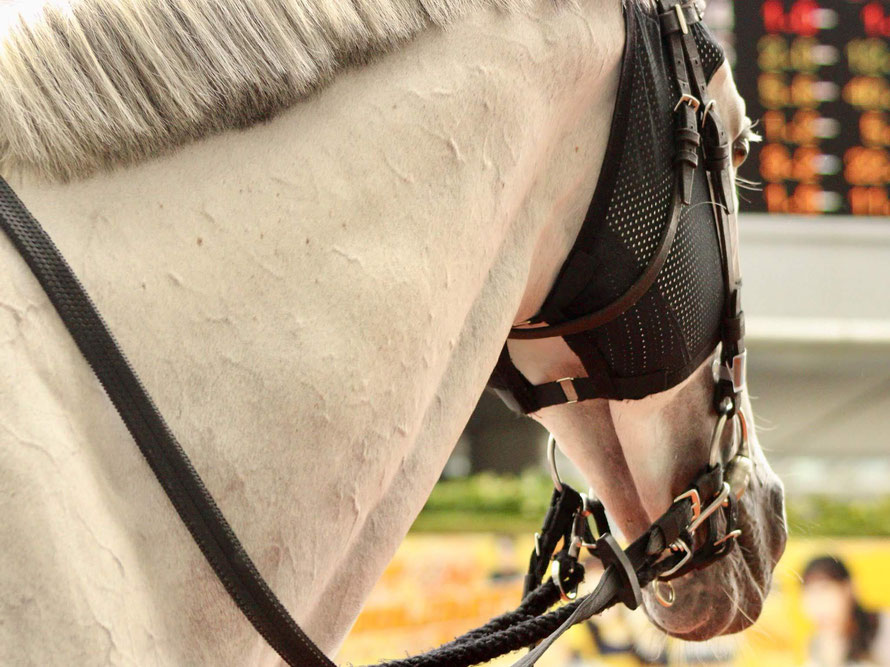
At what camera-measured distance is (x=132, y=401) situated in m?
0.82

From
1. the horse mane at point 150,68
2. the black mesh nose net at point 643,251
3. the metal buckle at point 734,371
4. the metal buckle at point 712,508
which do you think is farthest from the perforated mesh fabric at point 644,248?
the horse mane at point 150,68

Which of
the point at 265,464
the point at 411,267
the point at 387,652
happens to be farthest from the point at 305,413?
the point at 387,652

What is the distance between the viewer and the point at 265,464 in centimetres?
88

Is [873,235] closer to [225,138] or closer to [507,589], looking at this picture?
[507,589]

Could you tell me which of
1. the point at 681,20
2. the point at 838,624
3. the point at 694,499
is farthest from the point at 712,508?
the point at 838,624

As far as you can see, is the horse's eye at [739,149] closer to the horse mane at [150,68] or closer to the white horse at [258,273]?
the white horse at [258,273]

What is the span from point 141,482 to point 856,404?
433 inches

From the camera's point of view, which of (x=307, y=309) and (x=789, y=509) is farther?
(x=789, y=509)

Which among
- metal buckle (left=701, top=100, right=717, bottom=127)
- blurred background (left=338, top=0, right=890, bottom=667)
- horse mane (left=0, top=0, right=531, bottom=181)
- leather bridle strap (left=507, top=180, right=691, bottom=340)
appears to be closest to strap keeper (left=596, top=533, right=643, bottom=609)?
leather bridle strap (left=507, top=180, right=691, bottom=340)

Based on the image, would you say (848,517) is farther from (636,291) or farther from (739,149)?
(636,291)

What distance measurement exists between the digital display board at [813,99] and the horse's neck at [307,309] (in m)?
4.51

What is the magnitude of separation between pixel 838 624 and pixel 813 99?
279 centimetres

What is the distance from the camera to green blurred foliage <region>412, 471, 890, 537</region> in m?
5.35

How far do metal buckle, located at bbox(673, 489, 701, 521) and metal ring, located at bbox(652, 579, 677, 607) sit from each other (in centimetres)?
20
